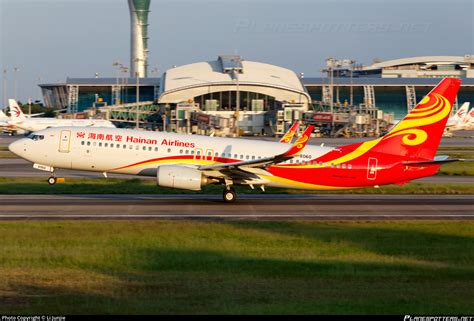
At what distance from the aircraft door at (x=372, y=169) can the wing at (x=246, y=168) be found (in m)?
3.77

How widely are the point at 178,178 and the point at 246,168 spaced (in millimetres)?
3545

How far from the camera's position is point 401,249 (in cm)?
2542

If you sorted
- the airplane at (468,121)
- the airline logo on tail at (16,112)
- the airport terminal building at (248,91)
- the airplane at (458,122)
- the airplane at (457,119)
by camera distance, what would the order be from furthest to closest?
the airport terminal building at (248,91)
the airplane at (468,121)
the airplane at (458,122)
the airplane at (457,119)
the airline logo on tail at (16,112)

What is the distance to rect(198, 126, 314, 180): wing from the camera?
35500mm

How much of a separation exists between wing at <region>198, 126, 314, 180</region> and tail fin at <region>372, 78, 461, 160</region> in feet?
15.2

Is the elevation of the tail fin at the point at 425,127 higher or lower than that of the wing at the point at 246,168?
higher

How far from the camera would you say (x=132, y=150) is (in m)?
37.4

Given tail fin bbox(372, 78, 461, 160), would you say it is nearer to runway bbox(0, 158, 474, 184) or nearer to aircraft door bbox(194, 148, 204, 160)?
aircraft door bbox(194, 148, 204, 160)

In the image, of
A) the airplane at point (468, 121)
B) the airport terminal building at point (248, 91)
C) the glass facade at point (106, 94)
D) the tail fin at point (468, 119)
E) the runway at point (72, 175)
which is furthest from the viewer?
the glass facade at point (106, 94)

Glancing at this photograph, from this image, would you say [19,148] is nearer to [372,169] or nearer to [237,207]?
[237,207]

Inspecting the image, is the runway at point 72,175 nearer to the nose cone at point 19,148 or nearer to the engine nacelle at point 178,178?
the nose cone at point 19,148

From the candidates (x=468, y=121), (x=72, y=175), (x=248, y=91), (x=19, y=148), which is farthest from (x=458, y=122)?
(x=19, y=148)

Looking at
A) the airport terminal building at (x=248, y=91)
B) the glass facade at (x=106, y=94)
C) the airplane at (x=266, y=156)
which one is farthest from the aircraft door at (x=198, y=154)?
the glass facade at (x=106, y=94)

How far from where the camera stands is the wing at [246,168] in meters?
35.5
